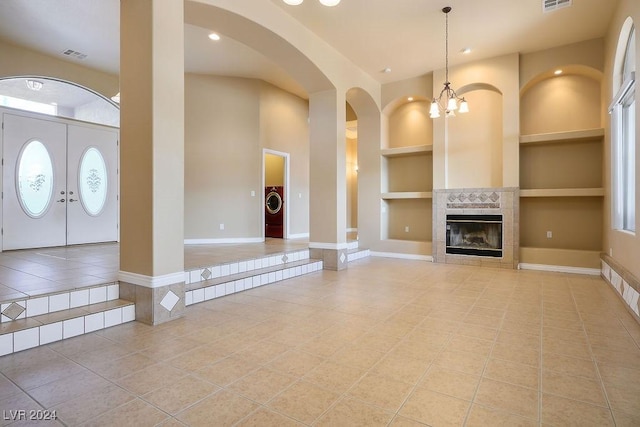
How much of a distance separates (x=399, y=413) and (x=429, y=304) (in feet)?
6.54

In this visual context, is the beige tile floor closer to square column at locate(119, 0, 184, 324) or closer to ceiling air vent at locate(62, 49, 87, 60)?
square column at locate(119, 0, 184, 324)

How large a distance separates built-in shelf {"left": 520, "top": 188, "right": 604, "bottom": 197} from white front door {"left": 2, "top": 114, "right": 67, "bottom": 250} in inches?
306

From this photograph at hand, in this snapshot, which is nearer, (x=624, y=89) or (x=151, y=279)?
(x=151, y=279)

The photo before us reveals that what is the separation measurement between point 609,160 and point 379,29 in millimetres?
3662

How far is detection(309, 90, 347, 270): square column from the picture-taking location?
5.23 metres

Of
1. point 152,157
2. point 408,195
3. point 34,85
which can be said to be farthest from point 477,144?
point 34,85

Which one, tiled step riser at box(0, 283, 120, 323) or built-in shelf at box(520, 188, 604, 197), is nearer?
tiled step riser at box(0, 283, 120, 323)

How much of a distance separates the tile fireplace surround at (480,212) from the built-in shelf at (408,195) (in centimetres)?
24

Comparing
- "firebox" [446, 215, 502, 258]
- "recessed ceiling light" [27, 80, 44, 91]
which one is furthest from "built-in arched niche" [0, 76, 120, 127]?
"firebox" [446, 215, 502, 258]

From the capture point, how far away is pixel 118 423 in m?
1.51

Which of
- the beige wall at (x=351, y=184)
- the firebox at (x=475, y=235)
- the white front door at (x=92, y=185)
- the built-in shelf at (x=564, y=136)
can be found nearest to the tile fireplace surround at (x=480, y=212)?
the firebox at (x=475, y=235)

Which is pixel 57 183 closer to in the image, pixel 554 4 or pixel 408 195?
pixel 408 195

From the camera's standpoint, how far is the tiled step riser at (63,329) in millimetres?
2207

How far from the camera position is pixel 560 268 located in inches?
206
